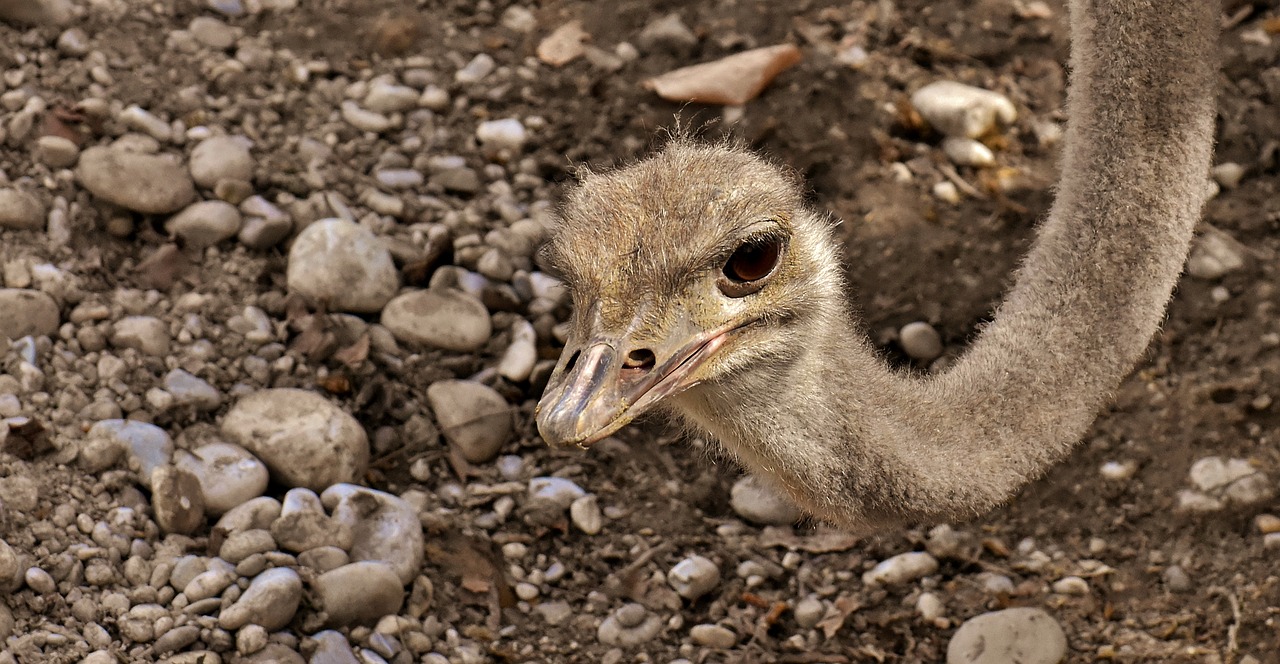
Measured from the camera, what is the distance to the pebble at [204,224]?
3.67m

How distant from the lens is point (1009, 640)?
310 centimetres

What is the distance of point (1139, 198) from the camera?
2.75 meters

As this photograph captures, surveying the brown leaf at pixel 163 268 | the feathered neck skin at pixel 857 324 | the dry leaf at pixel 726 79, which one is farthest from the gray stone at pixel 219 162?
the feathered neck skin at pixel 857 324

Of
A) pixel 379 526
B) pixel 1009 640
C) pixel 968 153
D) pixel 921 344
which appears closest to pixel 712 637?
pixel 1009 640

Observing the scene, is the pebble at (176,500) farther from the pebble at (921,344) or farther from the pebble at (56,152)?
the pebble at (921,344)

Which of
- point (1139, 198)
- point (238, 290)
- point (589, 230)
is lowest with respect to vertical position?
point (238, 290)

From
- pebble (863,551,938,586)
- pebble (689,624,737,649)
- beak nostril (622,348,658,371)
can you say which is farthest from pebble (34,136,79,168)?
pebble (863,551,938,586)

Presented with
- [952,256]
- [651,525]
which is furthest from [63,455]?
[952,256]

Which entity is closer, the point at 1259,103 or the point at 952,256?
the point at 952,256

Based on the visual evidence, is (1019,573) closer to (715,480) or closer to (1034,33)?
(715,480)

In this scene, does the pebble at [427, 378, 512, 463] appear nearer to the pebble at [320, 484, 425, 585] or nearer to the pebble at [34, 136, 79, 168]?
the pebble at [320, 484, 425, 585]

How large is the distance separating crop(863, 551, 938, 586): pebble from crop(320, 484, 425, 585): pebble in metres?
1.00

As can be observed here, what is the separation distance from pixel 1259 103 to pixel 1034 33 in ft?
2.26

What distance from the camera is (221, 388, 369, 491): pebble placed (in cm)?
318
